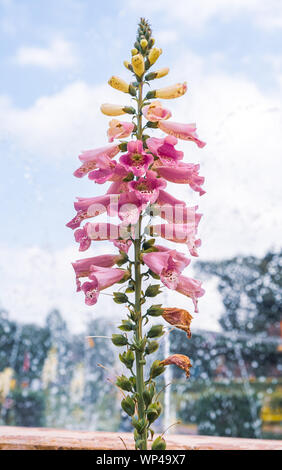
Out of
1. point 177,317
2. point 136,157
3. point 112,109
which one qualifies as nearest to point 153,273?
point 177,317

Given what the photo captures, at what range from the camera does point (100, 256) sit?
5.75ft

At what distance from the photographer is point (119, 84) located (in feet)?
6.00

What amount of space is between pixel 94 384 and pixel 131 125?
45.5ft

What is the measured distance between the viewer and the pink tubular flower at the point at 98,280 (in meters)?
1.64

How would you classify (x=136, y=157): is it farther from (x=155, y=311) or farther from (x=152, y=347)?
(x=152, y=347)

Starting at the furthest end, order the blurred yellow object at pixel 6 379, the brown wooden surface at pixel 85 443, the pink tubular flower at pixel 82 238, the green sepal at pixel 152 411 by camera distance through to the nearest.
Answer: the blurred yellow object at pixel 6 379 → the brown wooden surface at pixel 85 443 → the pink tubular flower at pixel 82 238 → the green sepal at pixel 152 411

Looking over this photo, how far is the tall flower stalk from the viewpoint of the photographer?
5.18 ft

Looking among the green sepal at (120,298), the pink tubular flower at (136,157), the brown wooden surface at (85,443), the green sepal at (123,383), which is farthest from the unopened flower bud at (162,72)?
the brown wooden surface at (85,443)

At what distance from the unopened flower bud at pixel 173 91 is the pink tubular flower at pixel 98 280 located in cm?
69

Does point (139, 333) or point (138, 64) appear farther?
point (138, 64)

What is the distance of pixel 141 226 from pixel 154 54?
663 mm

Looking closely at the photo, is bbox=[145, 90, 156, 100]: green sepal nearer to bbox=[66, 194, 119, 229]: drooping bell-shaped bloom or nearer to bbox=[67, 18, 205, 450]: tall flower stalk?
bbox=[67, 18, 205, 450]: tall flower stalk

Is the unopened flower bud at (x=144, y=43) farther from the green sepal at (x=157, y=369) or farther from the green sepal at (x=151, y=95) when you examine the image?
the green sepal at (x=157, y=369)
